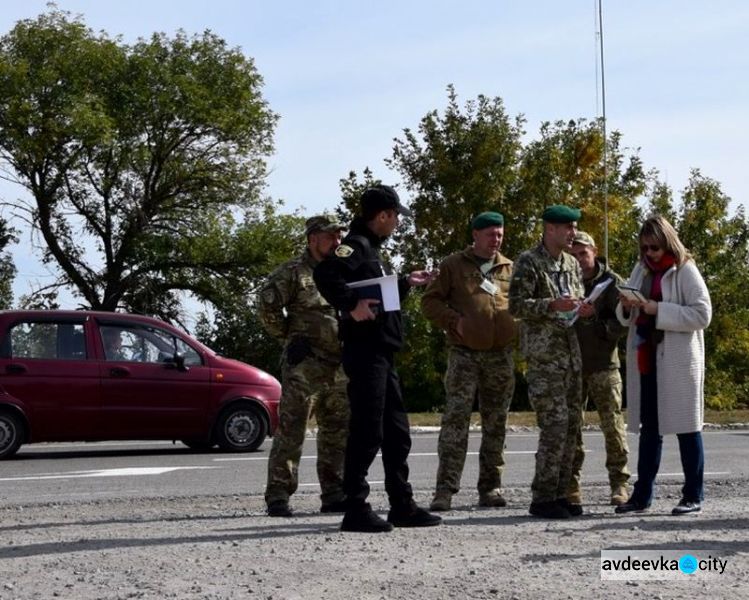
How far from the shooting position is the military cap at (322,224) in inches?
371

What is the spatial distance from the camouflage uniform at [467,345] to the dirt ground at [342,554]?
0.46m

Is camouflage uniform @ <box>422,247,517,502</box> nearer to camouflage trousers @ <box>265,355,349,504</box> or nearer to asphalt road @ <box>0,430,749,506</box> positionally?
camouflage trousers @ <box>265,355,349,504</box>

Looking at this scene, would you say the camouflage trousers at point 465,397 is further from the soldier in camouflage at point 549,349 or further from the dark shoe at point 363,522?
the dark shoe at point 363,522

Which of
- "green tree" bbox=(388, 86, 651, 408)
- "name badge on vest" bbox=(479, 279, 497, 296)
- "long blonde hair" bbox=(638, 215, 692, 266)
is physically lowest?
"name badge on vest" bbox=(479, 279, 497, 296)

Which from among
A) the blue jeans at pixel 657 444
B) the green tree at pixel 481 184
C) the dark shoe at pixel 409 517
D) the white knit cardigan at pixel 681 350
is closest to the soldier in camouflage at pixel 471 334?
the blue jeans at pixel 657 444

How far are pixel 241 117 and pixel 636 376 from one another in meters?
39.8

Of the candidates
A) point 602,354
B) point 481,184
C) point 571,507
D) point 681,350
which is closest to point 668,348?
point 681,350

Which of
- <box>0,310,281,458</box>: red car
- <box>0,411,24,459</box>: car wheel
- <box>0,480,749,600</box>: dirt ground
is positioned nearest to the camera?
<box>0,480,749,600</box>: dirt ground

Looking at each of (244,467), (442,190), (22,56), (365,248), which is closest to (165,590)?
(365,248)

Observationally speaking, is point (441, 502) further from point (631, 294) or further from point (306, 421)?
point (631, 294)

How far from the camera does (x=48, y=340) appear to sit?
1617cm

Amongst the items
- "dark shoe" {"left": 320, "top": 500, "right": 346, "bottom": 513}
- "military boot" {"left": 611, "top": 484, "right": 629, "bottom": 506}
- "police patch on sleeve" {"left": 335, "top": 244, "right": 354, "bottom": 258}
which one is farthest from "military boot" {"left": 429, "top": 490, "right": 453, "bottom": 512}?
"police patch on sleeve" {"left": 335, "top": 244, "right": 354, "bottom": 258}

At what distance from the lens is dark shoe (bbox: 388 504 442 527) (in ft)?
27.2

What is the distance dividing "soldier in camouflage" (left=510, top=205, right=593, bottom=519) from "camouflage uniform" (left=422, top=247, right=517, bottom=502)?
0.51 metres
